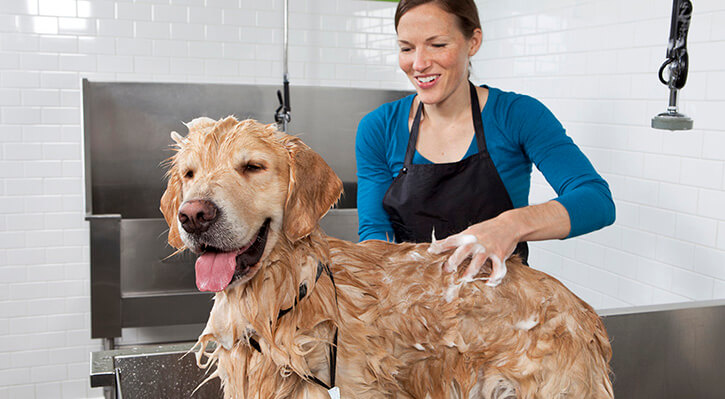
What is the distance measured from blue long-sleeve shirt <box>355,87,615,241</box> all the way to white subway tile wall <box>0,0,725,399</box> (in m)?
0.78

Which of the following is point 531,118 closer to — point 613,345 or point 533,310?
point 613,345

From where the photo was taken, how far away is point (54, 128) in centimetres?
368

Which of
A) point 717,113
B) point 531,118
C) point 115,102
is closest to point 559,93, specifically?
point 717,113

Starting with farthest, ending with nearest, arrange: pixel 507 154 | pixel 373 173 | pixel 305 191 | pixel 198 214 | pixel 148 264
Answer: pixel 148 264 → pixel 373 173 → pixel 507 154 → pixel 305 191 → pixel 198 214

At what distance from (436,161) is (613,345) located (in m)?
0.72

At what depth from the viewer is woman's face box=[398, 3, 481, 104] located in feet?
5.65

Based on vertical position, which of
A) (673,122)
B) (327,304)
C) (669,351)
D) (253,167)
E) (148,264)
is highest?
(673,122)

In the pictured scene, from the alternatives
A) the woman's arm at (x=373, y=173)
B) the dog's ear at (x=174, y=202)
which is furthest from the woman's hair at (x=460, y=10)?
the dog's ear at (x=174, y=202)

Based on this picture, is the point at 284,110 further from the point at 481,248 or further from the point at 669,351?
the point at 481,248

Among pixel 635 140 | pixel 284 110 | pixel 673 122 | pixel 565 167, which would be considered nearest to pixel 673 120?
pixel 673 122

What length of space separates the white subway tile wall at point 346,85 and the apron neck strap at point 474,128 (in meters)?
0.91

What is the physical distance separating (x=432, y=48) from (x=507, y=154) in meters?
0.40

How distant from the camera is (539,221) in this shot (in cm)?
134

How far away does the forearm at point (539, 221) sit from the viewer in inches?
50.6
